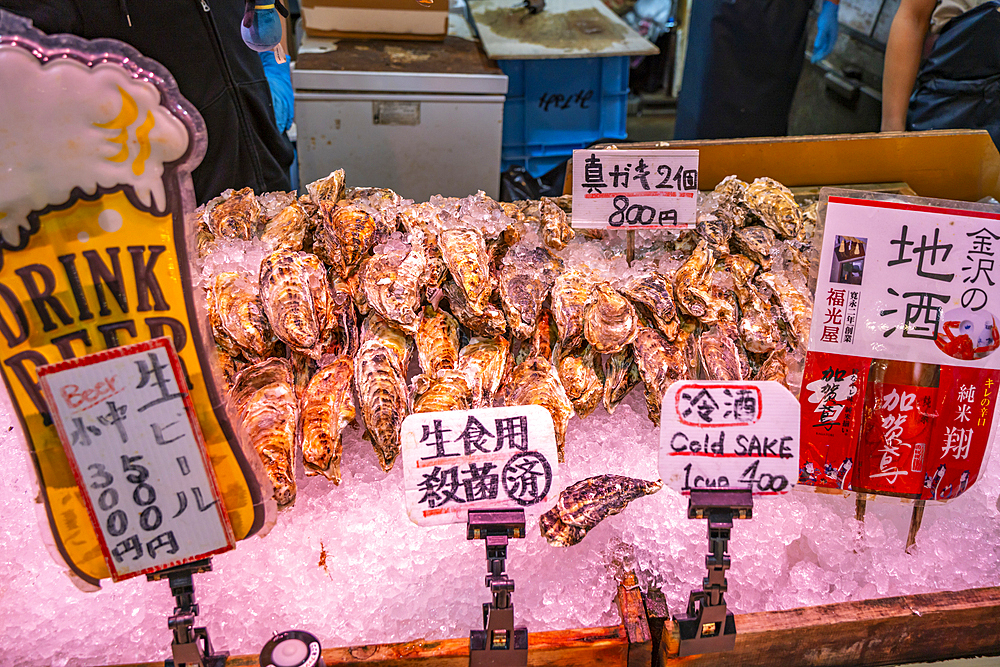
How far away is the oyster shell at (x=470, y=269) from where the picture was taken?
1353 millimetres

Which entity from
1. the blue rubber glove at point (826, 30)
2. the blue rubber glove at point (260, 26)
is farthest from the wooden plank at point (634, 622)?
the blue rubber glove at point (826, 30)

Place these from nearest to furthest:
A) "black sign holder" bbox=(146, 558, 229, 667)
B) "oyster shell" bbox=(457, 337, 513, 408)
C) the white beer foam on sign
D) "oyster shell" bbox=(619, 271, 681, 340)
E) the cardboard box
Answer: the white beer foam on sign, "black sign holder" bbox=(146, 558, 229, 667), "oyster shell" bbox=(457, 337, 513, 408), "oyster shell" bbox=(619, 271, 681, 340), the cardboard box

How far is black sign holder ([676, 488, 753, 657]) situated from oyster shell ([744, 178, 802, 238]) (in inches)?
34.5

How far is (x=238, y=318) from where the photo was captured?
4.39ft

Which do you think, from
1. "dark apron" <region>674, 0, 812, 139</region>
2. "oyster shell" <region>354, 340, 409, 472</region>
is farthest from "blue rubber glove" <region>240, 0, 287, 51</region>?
"dark apron" <region>674, 0, 812, 139</region>

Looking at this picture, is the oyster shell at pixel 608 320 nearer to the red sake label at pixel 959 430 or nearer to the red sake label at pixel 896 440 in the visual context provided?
the red sake label at pixel 896 440

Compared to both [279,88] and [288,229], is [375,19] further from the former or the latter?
[288,229]

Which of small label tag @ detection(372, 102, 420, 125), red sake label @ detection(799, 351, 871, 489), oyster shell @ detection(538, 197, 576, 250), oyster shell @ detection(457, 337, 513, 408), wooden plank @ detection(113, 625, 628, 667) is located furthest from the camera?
small label tag @ detection(372, 102, 420, 125)

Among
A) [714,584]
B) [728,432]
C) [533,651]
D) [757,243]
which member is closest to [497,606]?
[533,651]

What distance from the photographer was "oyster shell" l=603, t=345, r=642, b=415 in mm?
1457

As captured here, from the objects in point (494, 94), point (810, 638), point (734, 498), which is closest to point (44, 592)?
point (734, 498)

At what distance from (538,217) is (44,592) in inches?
52.8

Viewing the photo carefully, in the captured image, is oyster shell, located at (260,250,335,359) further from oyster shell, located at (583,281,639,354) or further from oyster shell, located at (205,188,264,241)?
oyster shell, located at (583,281,639,354)

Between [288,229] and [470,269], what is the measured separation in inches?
19.9
